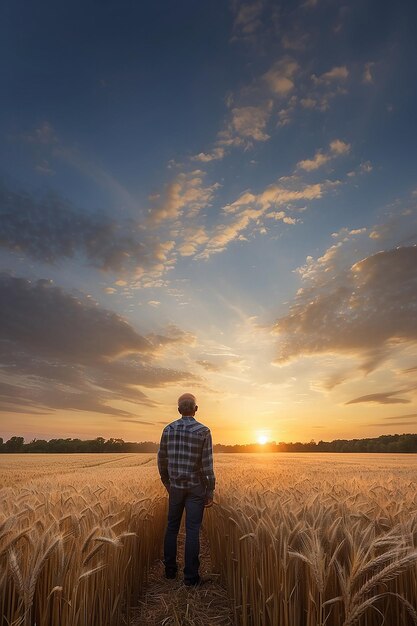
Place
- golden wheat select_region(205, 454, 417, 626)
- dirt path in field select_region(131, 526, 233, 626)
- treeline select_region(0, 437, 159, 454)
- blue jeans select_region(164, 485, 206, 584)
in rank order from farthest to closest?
treeline select_region(0, 437, 159, 454), blue jeans select_region(164, 485, 206, 584), dirt path in field select_region(131, 526, 233, 626), golden wheat select_region(205, 454, 417, 626)

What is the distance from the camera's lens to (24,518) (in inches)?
154

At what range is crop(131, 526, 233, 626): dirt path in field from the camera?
170 inches

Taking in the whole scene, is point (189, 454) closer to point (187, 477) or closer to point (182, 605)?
point (187, 477)

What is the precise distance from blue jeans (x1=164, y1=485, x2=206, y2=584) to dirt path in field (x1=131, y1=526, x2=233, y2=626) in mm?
282

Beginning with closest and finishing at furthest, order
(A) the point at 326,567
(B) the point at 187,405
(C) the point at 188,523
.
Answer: (A) the point at 326,567
(C) the point at 188,523
(B) the point at 187,405

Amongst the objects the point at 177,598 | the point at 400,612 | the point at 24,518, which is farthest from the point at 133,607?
the point at 400,612

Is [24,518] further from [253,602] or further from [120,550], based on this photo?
[253,602]

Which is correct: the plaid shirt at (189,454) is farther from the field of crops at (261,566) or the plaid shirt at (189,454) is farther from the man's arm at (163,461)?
the field of crops at (261,566)

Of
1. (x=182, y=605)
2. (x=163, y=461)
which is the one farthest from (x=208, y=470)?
(x=182, y=605)

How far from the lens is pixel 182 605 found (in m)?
4.80

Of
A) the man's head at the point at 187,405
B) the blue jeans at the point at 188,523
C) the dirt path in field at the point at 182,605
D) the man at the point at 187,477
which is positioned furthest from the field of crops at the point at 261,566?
the man's head at the point at 187,405

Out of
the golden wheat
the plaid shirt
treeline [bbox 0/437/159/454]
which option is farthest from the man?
treeline [bbox 0/437/159/454]

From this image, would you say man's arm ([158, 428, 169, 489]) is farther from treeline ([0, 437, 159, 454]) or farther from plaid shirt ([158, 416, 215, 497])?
treeline ([0, 437, 159, 454])

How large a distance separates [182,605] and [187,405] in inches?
101
